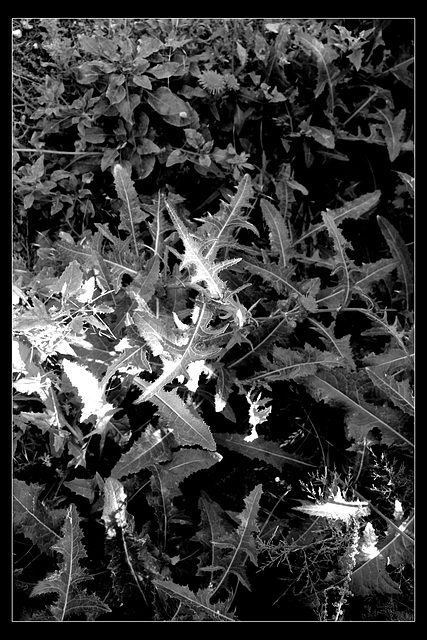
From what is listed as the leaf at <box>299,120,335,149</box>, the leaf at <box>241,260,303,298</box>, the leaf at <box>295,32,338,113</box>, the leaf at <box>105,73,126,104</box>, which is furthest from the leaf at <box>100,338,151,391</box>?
the leaf at <box>295,32,338,113</box>

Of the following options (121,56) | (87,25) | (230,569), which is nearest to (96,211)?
(121,56)

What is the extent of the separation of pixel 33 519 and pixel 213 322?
935 mm

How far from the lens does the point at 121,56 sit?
7.84 feet

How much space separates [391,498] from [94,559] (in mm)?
1133

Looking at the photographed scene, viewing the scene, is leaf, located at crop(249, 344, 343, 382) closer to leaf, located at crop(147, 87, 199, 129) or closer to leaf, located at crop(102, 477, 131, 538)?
leaf, located at crop(102, 477, 131, 538)

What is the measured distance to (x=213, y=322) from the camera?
87.2 inches

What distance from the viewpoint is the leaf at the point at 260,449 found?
2.19 m

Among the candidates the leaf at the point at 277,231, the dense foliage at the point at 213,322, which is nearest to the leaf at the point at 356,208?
the dense foliage at the point at 213,322

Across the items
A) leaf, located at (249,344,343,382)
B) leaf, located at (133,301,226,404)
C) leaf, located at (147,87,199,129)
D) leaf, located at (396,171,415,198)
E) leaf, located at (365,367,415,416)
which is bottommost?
leaf, located at (365,367,415,416)

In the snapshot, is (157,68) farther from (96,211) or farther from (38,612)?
(38,612)

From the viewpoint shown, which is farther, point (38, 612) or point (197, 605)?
point (38, 612)

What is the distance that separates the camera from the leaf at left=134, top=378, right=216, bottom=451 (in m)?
1.92

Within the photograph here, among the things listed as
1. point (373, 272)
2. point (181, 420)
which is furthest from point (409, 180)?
point (181, 420)

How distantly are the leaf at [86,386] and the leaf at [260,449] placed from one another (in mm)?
513
